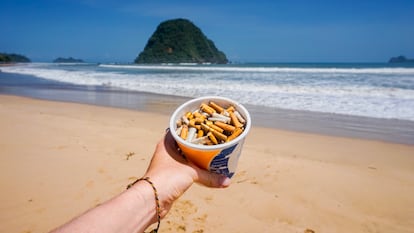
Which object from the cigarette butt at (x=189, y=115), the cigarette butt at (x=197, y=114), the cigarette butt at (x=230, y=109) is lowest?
the cigarette butt at (x=189, y=115)

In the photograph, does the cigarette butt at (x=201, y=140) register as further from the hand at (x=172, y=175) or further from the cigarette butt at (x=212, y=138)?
the hand at (x=172, y=175)

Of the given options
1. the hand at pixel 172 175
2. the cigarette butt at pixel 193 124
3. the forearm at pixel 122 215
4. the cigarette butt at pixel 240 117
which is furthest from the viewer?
the cigarette butt at pixel 240 117

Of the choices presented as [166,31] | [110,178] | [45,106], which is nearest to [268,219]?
[110,178]

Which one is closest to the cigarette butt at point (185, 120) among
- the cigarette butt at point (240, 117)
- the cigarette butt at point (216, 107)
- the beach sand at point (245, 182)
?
the cigarette butt at point (216, 107)

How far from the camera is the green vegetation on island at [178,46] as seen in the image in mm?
102500

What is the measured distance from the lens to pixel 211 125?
5.96ft

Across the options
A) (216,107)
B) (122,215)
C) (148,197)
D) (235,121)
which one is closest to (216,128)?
(235,121)

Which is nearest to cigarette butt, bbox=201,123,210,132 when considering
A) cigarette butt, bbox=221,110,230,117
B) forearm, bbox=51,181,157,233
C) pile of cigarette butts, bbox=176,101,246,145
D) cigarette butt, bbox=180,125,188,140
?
pile of cigarette butts, bbox=176,101,246,145

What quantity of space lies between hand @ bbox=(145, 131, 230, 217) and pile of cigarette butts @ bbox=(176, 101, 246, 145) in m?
0.12

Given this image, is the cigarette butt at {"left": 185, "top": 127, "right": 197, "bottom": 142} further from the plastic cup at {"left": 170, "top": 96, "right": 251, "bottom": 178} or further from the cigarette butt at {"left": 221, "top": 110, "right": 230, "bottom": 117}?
the cigarette butt at {"left": 221, "top": 110, "right": 230, "bottom": 117}

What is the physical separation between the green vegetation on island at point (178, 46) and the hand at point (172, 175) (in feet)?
326

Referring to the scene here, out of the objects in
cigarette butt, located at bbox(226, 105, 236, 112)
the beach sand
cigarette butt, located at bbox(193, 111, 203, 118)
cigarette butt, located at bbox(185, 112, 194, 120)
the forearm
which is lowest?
the beach sand

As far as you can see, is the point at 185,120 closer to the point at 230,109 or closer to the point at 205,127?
the point at 205,127

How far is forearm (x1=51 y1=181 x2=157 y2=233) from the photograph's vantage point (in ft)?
4.15
